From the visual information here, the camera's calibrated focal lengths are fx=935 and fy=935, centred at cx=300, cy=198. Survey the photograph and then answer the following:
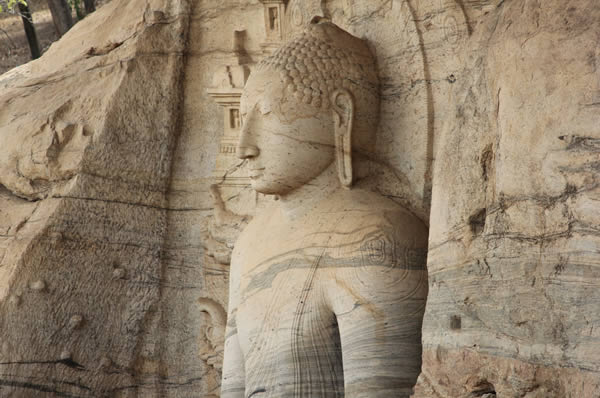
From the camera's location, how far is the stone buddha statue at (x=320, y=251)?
4250mm

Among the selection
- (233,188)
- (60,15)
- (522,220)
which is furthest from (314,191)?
(60,15)

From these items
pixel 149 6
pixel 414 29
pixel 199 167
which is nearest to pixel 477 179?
pixel 414 29

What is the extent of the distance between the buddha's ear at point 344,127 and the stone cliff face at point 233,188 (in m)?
0.21

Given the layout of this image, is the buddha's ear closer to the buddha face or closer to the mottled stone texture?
the buddha face

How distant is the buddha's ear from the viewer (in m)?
4.74

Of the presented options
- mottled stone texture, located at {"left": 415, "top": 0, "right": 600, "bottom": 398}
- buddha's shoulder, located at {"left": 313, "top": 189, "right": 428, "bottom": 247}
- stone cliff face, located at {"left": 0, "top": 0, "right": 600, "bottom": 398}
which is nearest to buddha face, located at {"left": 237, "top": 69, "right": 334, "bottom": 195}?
buddha's shoulder, located at {"left": 313, "top": 189, "right": 428, "bottom": 247}

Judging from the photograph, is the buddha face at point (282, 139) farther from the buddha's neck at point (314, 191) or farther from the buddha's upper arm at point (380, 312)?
the buddha's upper arm at point (380, 312)

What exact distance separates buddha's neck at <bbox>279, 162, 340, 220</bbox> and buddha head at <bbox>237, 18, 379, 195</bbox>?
0.03 m

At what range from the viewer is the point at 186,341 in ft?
19.0

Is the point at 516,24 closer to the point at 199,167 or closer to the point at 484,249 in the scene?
the point at 484,249

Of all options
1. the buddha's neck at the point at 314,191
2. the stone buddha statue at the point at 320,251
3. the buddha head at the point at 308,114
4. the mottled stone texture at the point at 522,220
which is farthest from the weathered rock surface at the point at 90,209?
the mottled stone texture at the point at 522,220

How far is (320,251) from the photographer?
14.9 feet

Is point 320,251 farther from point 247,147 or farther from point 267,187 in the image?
point 247,147

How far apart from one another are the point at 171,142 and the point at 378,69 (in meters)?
1.61
